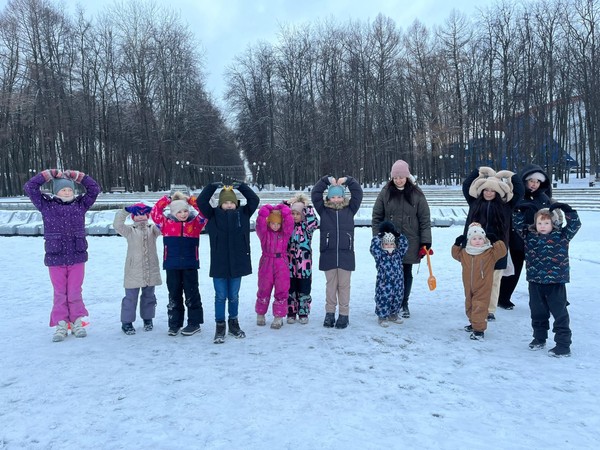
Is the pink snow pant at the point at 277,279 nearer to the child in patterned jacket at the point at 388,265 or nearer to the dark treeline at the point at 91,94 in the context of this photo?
the child in patterned jacket at the point at 388,265

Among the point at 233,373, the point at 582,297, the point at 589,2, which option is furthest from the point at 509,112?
the point at 233,373

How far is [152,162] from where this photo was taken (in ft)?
133

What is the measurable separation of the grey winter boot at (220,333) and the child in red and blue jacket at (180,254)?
0.37 m

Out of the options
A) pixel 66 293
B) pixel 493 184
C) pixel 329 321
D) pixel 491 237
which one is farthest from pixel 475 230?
pixel 66 293

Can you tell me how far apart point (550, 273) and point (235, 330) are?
327 centimetres

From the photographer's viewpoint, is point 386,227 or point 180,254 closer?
point 180,254

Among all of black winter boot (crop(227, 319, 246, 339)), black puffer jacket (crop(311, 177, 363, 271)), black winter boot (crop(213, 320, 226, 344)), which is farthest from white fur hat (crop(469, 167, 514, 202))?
black winter boot (crop(213, 320, 226, 344))

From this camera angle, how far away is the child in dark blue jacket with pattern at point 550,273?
158 inches

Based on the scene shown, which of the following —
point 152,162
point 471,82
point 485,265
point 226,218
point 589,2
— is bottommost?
point 485,265

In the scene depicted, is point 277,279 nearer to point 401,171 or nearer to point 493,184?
point 401,171

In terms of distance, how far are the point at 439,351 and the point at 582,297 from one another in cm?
330

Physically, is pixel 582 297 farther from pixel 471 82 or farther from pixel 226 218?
pixel 471 82

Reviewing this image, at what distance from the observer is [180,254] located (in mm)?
4617

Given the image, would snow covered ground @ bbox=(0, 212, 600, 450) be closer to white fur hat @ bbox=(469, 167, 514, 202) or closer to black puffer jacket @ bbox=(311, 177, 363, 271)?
black puffer jacket @ bbox=(311, 177, 363, 271)
